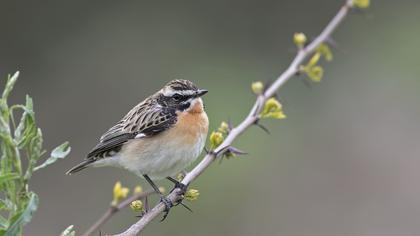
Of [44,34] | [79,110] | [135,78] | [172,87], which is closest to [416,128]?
[135,78]

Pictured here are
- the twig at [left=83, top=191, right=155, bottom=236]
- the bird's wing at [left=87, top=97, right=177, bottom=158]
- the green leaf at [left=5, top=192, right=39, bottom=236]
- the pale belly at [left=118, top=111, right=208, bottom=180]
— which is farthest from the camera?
the bird's wing at [left=87, top=97, right=177, bottom=158]

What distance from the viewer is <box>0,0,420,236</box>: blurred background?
12750mm

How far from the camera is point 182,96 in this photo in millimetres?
5938

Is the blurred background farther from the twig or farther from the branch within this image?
the twig

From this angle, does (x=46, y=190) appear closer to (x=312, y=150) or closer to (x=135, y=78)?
(x=135, y=78)

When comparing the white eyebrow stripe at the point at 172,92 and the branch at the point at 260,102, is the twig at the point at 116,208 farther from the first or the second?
the white eyebrow stripe at the point at 172,92

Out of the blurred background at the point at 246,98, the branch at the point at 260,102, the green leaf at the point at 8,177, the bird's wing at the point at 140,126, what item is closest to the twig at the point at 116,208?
the green leaf at the point at 8,177

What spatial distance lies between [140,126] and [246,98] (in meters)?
8.53

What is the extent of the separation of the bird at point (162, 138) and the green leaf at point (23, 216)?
3096 mm

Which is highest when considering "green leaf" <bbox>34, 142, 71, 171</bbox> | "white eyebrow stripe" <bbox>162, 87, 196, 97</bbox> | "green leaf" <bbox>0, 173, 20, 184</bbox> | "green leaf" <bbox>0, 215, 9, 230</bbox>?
"white eyebrow stripe" <bbox>162, 87, 196, 97</bbox>

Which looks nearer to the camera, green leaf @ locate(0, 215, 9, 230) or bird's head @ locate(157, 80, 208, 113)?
green leaf @ locate(0, 215, 9, 230)

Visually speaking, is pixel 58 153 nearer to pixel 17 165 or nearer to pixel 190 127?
pixel 17 165

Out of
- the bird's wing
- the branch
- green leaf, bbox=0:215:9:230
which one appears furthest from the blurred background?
green leaf, bbox=0:215:9:230

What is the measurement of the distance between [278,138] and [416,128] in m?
2.90
